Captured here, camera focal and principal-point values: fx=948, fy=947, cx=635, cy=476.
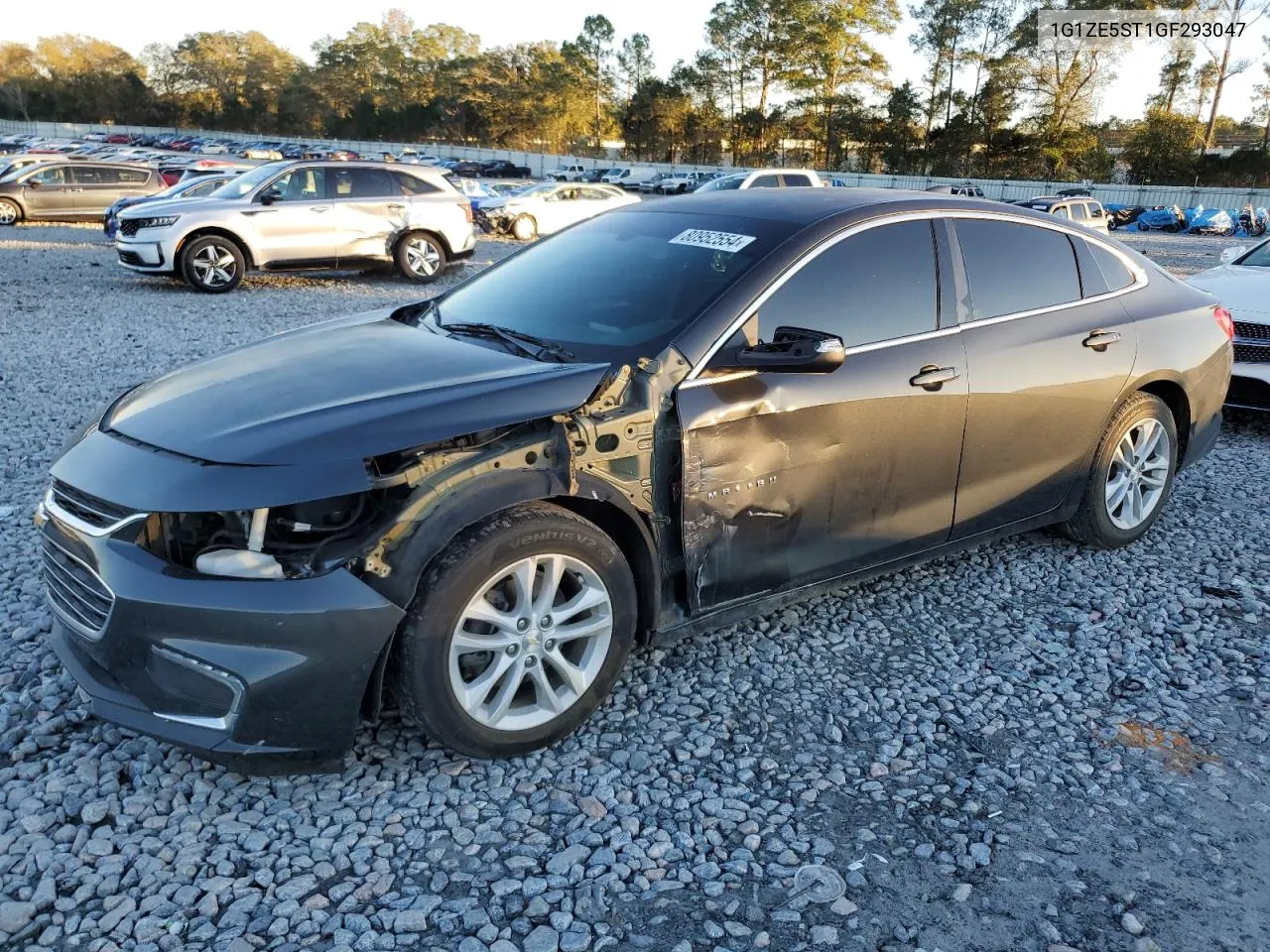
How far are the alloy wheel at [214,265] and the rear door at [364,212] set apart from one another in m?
1.42

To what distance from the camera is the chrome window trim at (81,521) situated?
263cm

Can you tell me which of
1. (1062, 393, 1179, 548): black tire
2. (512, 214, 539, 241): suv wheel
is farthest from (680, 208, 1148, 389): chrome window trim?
(512, 214, 539, 241): suv wheel

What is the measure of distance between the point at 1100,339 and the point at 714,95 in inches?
3269

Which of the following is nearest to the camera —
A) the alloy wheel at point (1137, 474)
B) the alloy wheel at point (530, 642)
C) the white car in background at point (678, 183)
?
the alloy wheel at point (530, 642)

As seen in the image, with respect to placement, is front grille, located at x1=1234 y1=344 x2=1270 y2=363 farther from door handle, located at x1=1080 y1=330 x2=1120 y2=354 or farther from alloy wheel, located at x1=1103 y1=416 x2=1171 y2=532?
door handle, located at x1=1080 y1=330 x2=1120 y2=354

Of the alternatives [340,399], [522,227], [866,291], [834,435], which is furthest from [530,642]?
[522,227]

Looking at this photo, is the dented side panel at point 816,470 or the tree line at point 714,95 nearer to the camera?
the dented side panel at point 816,470

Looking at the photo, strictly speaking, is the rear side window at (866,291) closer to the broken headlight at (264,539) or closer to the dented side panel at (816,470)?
the dented side panel at (816,470)

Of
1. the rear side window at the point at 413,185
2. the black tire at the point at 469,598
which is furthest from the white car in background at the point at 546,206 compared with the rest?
the black tire at the point at 469,598

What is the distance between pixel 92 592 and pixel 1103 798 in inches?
120

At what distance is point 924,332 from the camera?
12.1ft

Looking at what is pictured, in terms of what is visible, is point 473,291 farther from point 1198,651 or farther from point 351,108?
point 351,108

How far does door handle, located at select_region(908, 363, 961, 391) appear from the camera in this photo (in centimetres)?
362

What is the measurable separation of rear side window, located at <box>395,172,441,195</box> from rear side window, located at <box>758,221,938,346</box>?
11.4 meters
